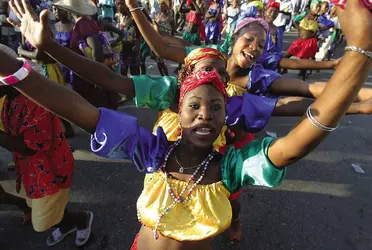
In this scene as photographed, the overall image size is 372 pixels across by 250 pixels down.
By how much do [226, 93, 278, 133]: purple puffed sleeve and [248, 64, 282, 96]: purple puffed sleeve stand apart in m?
0.28

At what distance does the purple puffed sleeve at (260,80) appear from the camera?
79.1 inches

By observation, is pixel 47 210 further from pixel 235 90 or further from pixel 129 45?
pixel 129 45

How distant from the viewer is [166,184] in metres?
1.43

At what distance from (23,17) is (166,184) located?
1031mm

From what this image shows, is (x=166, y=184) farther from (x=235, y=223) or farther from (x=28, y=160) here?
(x=235, y=223)

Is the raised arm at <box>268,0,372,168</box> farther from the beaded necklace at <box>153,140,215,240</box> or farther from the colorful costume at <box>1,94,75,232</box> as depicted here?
the colorful costume at <box>1,94,75,232</box>

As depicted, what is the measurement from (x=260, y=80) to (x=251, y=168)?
3.01 ft

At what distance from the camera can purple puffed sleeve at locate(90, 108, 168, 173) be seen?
122cm

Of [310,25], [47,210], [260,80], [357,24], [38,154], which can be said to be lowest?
[47,210]

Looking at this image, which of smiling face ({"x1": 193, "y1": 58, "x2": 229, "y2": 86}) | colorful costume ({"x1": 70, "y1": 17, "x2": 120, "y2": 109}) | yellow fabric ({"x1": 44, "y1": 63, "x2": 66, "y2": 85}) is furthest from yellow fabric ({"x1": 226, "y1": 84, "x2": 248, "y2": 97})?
yellow fabric ({"x1": 44, "y1": 63, "x2": 66, "y2": 85})

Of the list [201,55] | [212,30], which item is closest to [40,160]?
[201,55]

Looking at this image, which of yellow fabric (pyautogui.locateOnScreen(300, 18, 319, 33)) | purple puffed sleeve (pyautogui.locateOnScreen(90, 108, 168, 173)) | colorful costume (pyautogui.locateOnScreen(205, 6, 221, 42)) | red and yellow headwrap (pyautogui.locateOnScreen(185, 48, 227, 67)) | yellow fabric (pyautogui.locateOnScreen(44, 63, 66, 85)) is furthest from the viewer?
colorful costume (pyautogui.locateOnScreen(205, 6, 221, 42))

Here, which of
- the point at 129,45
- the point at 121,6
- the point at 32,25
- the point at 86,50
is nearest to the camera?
the point at 32,25

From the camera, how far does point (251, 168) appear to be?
129 cm
